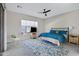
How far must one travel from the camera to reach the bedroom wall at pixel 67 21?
4285 mm

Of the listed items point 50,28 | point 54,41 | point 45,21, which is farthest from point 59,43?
point 45,21

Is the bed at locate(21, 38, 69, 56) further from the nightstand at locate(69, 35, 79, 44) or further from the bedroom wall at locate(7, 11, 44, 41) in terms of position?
the bedroom wall at locate(7, 11, 44, 41)

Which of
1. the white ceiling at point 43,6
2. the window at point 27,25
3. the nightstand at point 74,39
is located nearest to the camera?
the white ceiling at point 43,6

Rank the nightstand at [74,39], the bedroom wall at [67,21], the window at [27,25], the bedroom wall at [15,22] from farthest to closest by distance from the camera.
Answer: the window at [27,25] < the bedroom wall at [15,22] < the bedroom wall at [67,21] < the nightstand at [74,39]

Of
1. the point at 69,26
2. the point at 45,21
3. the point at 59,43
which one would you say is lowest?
the point at 59,43

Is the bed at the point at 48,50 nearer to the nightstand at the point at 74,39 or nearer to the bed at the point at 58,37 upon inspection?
the bed at the point at 58,37

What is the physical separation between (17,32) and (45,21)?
2.10 metres

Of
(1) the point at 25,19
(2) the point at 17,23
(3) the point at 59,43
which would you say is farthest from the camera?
(1) the point at 25,19

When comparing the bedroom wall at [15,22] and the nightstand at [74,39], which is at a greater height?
the bedroom wall at [15,22]

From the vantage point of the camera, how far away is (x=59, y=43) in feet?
12.4

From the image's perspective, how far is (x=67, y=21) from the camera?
4.69m

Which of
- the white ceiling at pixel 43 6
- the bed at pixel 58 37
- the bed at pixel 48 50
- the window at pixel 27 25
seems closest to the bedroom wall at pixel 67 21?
the bed at pixel 58 37

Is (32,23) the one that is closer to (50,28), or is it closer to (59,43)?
(50,28)

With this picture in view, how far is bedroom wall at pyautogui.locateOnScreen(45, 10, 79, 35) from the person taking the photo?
14.1 ft
